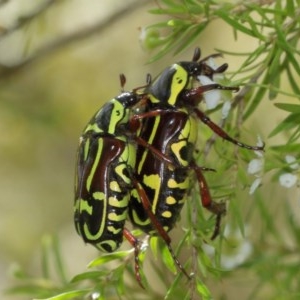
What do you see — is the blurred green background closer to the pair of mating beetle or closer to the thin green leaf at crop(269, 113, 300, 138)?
the pair of mating beetle

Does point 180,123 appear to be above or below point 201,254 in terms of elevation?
above

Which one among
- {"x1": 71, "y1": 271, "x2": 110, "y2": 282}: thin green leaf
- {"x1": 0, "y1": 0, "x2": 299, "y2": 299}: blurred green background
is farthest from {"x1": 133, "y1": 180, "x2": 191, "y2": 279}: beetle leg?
{"x1": 0, "y1": 0, "x2": 299, "y2": 299}: blurred green background

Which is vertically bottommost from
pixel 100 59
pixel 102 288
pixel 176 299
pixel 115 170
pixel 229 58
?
pixel 176 299

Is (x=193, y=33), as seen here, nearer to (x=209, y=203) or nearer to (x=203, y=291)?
(x=209, y=203)

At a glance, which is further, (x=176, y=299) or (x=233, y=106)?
(x=176, y=299)

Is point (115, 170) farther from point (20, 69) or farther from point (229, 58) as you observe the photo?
point (229, 58)

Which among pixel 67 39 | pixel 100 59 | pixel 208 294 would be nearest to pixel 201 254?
pixel 208 294

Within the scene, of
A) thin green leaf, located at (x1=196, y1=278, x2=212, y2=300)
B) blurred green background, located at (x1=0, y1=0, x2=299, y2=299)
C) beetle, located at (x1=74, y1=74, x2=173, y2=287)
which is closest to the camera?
thin green leaf, located at (x1=196, y1=278, x2=212, y2=300)

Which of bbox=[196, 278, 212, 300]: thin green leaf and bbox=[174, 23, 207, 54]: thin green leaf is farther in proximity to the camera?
bbox=[174, 23, 207, 54]: thin green leaf
